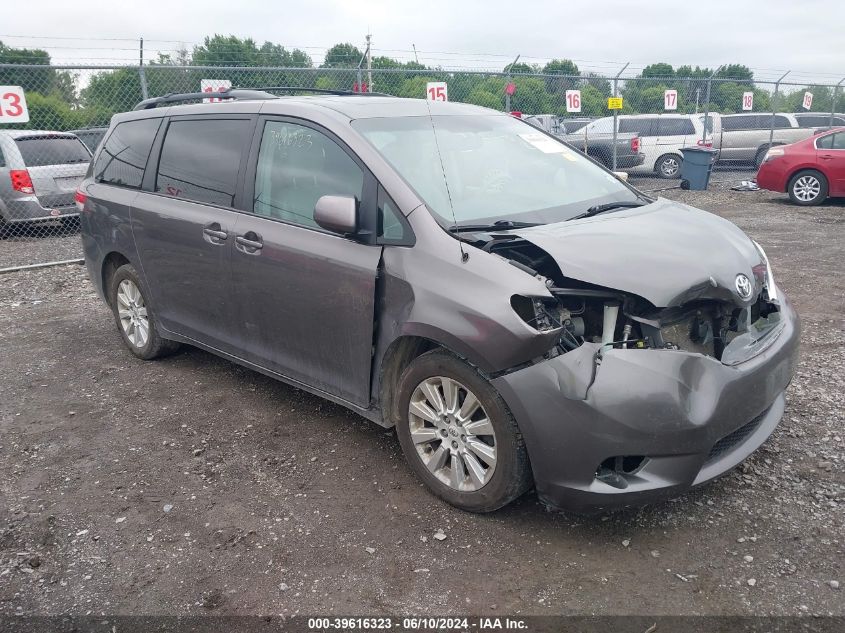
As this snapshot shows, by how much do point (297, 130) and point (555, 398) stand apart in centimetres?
212

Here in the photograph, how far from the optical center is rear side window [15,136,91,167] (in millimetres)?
10625

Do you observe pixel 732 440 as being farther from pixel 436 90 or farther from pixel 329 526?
pixel 436 90

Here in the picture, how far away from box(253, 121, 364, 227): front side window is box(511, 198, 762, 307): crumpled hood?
0.99 meters

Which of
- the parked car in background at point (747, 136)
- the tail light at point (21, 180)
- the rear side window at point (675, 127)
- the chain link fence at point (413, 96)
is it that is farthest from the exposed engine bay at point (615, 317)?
the parked car in background at point (747, 136)

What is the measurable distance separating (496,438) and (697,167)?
47.0 feet

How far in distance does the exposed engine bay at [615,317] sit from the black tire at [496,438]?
34 cm

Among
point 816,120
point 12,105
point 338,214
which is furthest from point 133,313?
point 816,120

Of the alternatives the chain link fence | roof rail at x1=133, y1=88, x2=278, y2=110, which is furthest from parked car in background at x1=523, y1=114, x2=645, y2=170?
roof rail at x1=133, y1=88, x2=278, y2=110

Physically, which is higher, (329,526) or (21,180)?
(21,180)

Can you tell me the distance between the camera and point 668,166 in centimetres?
1908

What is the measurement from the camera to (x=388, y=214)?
11.4ft

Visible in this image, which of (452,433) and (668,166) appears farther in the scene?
(668,166)

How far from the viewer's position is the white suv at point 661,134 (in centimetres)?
1884

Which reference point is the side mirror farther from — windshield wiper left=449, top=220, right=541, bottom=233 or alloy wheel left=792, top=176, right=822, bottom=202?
alloy wheel left=792, top=176, right=822, bottom=202
